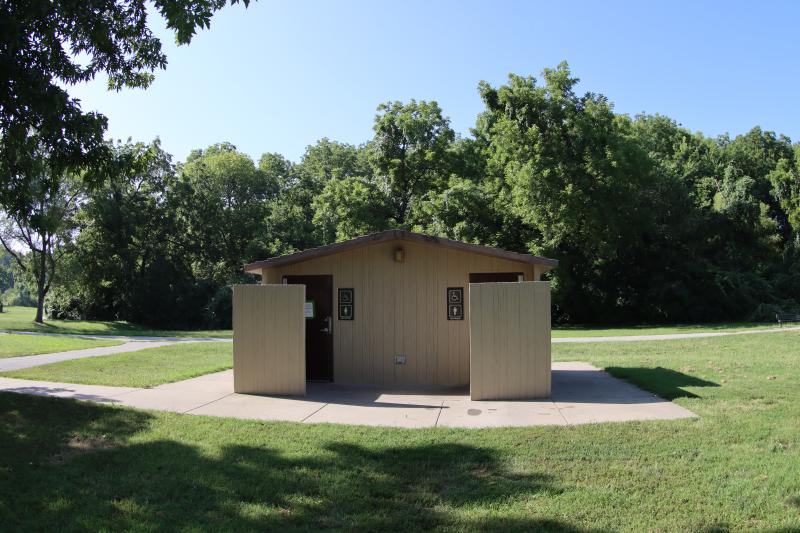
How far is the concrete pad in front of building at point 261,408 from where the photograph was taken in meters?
8.18

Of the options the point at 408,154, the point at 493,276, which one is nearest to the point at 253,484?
the point at 493,276

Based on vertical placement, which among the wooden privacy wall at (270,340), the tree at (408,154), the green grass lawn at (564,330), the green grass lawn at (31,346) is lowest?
the green grass lawn at (564,330)

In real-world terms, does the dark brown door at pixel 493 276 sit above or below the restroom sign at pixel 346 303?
above

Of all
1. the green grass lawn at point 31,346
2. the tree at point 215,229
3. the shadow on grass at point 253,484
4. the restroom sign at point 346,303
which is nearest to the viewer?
the shadow on grass at point 253,484

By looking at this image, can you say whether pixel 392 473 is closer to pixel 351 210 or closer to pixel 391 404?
pixel 391 404

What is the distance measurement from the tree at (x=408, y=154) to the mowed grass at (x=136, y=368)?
2123 cm

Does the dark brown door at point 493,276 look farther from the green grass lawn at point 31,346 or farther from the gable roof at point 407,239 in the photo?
the green grass lawn at point 31,346

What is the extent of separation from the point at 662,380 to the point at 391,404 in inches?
191

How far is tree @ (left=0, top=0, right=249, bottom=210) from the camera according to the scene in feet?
23.7

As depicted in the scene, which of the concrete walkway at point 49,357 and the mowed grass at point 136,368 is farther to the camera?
the concrete walkway at point 49,357

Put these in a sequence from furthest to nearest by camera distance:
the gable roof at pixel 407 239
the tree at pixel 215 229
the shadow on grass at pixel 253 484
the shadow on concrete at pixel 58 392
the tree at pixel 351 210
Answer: the tree at pixel 215 229 → the tree at pixel 351 210 → the gable roof at pixel 407 239 → the shadow on concrete at pixel 58 392 → the shadow on grass at pixel 253 484

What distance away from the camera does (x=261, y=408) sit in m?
8.75

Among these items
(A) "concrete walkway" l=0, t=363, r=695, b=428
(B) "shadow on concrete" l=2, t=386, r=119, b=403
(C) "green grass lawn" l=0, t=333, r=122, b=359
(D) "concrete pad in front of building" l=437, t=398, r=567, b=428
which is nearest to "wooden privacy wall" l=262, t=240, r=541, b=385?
(A) "concrete walkway" l=0, t=363, r=695, b=428

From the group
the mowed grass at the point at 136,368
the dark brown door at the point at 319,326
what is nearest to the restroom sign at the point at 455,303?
the dark brown door at the point at 319,326
